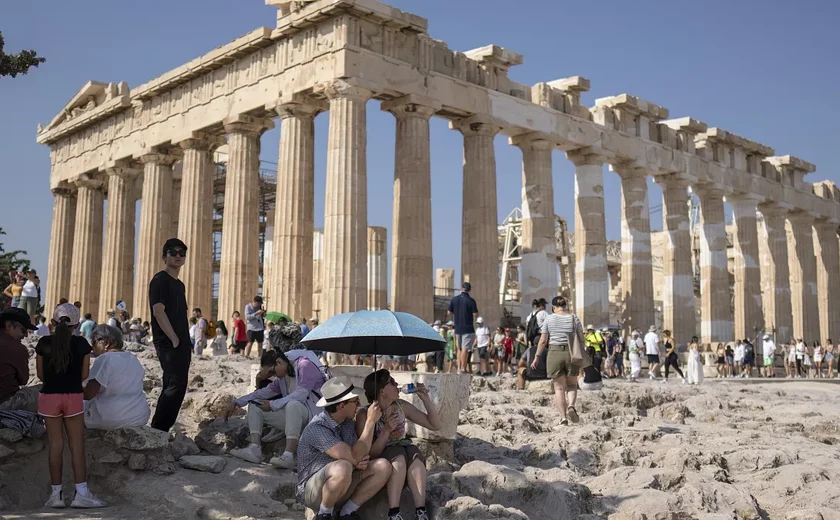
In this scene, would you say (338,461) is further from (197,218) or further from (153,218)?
(153,218)

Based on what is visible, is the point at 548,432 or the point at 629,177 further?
the point at 629,177

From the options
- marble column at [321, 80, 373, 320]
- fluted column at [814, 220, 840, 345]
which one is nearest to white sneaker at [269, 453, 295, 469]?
marble column at [321, 80, 373, 320]

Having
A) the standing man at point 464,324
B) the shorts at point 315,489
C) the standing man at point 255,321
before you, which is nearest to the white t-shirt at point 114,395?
the shorts at point 315,489

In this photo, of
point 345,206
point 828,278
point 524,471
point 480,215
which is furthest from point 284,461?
point 828,278

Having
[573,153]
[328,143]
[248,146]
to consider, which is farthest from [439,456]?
[573,153]

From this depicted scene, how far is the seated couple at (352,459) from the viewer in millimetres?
8086

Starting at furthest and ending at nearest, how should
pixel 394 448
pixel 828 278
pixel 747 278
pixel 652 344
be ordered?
1. pixel 828 278
2. pixel 747 278
3. pixel 652 344
4. pixel 394 448

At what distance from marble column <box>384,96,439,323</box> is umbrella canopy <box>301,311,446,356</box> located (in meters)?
14.9

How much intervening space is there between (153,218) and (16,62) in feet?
65.7

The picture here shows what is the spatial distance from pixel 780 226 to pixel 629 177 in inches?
459

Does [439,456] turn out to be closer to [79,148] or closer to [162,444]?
[162,444]

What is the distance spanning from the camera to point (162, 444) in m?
9.44

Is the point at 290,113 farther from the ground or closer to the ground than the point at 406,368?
farther from the ground

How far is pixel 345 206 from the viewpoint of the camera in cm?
2472
